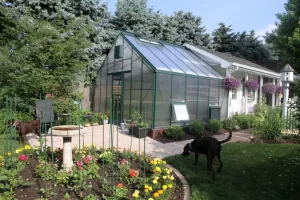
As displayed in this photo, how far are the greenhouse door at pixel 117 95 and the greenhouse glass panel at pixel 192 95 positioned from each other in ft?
10.1

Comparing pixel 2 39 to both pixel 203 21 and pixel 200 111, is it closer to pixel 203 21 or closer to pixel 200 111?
pixel 200 111

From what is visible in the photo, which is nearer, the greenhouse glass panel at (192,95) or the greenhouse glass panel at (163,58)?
the greenhouse glass panel at (163,58)

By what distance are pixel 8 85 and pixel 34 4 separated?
6.46 m

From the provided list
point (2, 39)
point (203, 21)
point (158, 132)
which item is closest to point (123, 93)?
point (158, 132)

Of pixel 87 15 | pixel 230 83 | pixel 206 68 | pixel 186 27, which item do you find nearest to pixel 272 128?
pixel 230 83

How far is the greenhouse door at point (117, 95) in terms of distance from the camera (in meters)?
9.96

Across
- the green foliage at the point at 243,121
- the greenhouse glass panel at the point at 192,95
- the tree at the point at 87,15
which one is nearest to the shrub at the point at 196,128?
the greenhouse glass panel at the point at 192,95

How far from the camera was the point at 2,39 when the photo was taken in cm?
1091

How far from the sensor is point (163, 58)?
936 cm

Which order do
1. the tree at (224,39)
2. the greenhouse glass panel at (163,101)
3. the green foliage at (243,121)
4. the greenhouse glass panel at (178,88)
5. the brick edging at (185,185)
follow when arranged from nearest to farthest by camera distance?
the brick edging at (185,185) → the greenhouse glass panel at (163,101) → the greenhouse glass panel at (178,88) → the green foliage at (243,121) → the tree at (224,39)

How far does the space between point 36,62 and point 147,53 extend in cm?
443

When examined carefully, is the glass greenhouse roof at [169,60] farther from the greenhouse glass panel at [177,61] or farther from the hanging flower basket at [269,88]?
the hanging flower basket at [269,88]

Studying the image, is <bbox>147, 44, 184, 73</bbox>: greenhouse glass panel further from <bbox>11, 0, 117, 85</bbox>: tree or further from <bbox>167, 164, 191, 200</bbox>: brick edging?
<bbox>167, 164, 191, 200</bbox>: brick edging

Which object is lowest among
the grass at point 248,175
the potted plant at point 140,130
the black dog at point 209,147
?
the grass at point 248,175
